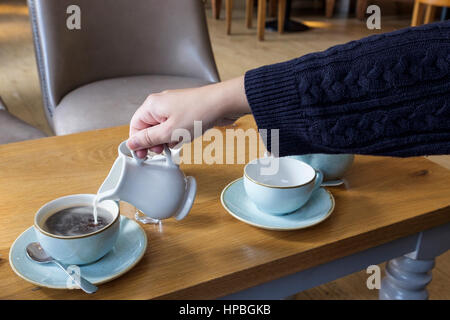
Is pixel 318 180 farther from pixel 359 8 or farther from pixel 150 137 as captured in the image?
pixel 359 8

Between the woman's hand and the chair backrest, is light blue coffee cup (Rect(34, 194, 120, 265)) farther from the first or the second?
the chair backrest

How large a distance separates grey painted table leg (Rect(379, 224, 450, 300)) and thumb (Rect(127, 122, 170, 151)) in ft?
1.55

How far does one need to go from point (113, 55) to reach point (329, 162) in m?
1.15

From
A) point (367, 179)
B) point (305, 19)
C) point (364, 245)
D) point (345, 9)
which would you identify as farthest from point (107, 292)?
point (345, 9)

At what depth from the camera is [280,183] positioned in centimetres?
82

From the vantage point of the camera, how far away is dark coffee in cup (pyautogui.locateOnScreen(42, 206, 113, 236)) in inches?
24.6

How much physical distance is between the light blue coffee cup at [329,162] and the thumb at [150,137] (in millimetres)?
288

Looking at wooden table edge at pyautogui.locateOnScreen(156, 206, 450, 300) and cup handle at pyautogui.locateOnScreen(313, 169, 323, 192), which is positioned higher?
cup handle at pyautogui.locateOnScreen(313, 169, 323, 192)

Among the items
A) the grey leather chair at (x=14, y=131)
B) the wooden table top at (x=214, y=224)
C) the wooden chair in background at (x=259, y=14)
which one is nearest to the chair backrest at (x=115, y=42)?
the grey leather chair at (x=14, y=131)

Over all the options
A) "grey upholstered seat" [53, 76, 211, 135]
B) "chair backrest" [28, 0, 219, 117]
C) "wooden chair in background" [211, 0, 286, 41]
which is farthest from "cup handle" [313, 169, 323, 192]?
"wooden chair in background" [211, 0, 286, 41]

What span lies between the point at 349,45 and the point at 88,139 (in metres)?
0.66

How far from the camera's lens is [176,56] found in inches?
71.0

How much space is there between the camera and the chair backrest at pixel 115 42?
1600mm
